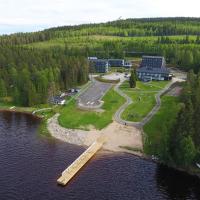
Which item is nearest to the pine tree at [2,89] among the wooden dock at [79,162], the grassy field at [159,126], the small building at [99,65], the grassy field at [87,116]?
the grassy field at [87,116]

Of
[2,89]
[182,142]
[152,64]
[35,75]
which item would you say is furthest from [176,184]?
[152,64]

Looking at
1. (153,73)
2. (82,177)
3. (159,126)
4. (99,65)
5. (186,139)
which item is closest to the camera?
(82,177)

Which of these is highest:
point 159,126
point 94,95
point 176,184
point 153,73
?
point 153,73

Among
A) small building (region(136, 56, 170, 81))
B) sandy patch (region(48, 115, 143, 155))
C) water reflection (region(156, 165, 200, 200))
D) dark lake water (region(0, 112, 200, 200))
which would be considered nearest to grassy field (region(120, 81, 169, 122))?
small building (region(136, 56, 170, 81))

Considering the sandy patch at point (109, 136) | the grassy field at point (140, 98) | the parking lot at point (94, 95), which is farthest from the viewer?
the parking lot at point (94, 95)

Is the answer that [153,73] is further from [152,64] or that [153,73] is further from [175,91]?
[175,91]

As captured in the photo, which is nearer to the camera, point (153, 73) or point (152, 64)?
point (153, 73)

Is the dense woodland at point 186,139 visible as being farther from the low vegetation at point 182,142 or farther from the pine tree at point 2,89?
the pine tree at point 2,89
